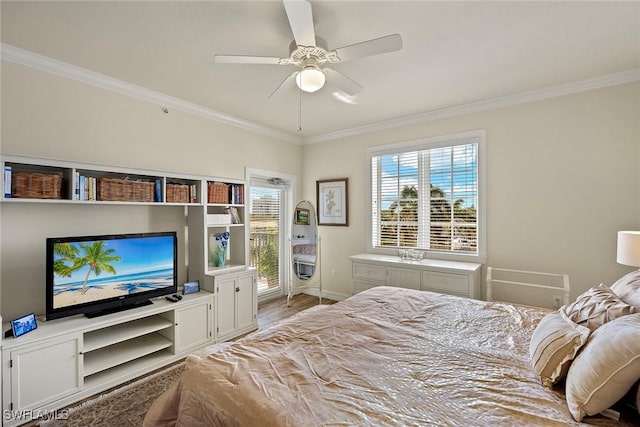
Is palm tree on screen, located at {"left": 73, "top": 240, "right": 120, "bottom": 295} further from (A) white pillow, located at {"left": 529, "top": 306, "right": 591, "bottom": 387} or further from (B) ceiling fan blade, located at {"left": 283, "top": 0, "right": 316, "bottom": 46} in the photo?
(A) white pillow, located at {"left": 529, "top": 306, "right": 591, "bottom": 387}

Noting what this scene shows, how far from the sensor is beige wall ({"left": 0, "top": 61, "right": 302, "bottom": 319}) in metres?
2.26

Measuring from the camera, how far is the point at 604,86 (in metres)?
2.78

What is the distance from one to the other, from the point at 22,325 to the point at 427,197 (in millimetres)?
4049

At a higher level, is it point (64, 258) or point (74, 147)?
point (74, 147)

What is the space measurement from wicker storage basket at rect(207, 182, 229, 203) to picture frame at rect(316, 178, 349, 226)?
1.75m

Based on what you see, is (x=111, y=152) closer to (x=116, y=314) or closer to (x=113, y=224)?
(x=113, y=224)

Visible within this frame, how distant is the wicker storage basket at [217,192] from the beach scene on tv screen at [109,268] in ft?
2.00

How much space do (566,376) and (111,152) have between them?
3.62m

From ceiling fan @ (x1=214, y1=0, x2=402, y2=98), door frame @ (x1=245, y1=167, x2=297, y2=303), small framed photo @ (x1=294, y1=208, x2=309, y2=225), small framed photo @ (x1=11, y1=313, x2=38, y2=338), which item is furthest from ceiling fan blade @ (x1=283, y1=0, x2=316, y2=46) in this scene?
door frame @ (x1=245, y1=167, x2=297, y2=303)

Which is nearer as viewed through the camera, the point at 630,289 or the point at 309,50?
the point at 630,289

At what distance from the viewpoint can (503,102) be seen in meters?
3.27

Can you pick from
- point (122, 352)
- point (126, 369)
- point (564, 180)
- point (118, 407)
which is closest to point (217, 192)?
point (122, 352)

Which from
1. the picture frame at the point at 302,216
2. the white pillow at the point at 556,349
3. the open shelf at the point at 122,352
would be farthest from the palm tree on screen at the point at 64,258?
the white pillow at the point at 556,349

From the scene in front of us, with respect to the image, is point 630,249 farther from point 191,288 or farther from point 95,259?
point 95,259
